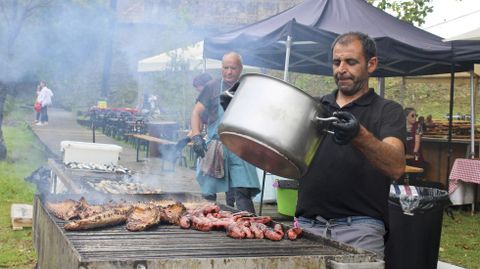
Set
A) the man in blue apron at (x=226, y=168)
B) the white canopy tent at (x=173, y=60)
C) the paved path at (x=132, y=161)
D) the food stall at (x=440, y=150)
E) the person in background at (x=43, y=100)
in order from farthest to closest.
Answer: the person in background at (x=43, y=100)
the white canopy tent at (x=173, y=60)
the food stall at (x=440, y=150)
the paved path at (x=132, y=161)
the man in blue apron at (x=226, y=168)

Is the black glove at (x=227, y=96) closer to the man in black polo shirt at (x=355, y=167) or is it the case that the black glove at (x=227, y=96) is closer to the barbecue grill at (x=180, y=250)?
the man in black polo shirt at (x=355, y=167)

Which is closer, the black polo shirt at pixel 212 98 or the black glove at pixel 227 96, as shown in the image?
the black glove at pixel 227 96

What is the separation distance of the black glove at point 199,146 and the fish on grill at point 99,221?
84.1 inches

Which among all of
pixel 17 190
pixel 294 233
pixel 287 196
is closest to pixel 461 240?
pixel 287 196

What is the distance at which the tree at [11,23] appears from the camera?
36.4 ft

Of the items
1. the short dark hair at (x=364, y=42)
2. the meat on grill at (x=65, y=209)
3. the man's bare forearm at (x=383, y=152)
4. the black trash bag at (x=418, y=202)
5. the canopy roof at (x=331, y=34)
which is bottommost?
the black trash bag at (x=418, y=202)

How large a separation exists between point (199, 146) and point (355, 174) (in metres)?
2.84

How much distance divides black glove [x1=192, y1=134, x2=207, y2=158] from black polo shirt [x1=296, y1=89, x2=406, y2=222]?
2.59m

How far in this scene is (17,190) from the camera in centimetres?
970

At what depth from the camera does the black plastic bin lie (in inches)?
195

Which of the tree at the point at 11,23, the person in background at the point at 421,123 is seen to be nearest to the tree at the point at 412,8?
the person in background at the point at 421,123

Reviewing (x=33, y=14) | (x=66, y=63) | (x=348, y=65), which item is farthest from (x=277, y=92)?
(x=66, y=63)

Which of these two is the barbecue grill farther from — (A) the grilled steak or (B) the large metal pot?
(B) the large metal pot

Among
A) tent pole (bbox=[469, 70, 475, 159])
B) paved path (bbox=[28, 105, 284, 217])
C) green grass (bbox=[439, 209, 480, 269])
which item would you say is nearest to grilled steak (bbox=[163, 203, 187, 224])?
paved path (bbox=[28, 105, 284, 217])
